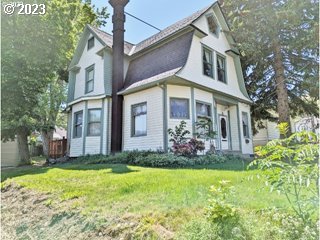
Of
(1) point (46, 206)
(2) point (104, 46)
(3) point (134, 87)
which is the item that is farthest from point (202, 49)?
(1) point (46, 206)

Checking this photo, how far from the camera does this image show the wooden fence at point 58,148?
15.8 m

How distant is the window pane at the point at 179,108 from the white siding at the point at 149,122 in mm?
517

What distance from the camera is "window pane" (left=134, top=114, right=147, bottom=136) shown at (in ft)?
38.2

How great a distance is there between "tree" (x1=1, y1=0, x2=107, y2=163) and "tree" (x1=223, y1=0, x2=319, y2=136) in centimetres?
981

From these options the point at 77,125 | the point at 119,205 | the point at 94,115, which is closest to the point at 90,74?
the point at 94,115

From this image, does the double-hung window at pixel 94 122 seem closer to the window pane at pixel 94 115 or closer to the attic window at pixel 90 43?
the window pane at pixel 94 115

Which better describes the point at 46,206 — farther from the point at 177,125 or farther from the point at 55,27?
the point at 55,27

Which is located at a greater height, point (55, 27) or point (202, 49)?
point (55, 27)

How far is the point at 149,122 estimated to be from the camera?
37.3 feet

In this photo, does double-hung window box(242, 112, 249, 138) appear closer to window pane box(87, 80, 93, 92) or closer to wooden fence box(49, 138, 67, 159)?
window pane box(87, 80, 93, 92)

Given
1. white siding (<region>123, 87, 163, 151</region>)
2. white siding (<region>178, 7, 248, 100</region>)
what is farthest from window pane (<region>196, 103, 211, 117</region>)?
white siding (<region>123, 87, 163, 151</region>)

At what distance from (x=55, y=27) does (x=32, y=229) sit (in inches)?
452

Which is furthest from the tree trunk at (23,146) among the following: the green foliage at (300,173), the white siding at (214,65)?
the green foliage at (300,173)

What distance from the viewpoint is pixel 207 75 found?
12797mm
